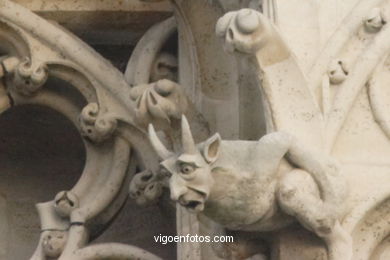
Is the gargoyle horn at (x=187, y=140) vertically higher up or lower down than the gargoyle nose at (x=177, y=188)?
higher up

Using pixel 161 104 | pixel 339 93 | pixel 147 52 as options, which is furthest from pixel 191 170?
pixel 147 52

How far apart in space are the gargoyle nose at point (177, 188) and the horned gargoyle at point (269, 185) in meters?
0.03

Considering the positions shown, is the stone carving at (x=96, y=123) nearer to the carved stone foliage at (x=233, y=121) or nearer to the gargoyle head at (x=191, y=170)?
the carved stone foliage at (x=233, y=121)

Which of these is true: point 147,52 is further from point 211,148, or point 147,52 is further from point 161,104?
point 211,148

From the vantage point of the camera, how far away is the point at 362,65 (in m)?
4.99

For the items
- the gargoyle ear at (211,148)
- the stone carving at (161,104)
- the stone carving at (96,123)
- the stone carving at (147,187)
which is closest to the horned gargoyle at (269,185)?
the gargoyle ear at (211,148)

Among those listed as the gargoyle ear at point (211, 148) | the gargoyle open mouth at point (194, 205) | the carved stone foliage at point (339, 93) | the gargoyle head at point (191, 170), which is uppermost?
the carved stone foliage at point (339, 93)

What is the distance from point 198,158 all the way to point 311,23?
0.55m

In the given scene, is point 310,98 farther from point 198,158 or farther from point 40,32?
point 40,32

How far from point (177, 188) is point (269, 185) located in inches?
8.8

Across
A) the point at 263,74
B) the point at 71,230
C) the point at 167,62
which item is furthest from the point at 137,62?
the point at 263,74

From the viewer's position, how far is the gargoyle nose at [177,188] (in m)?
4.57

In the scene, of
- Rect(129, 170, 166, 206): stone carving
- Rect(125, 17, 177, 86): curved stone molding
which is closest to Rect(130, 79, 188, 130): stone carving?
Rect(129, 170, 166, 206): stone carving

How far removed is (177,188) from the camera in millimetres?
4578
